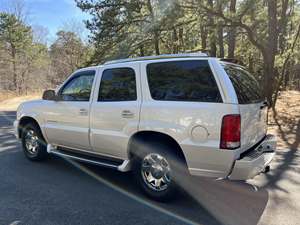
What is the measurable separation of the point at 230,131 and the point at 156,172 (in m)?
1.23

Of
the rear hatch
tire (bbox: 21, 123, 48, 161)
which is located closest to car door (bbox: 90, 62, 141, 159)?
the rear hatch

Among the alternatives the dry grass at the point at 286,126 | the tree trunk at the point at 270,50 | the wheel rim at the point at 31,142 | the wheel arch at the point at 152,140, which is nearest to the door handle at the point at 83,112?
the wheel arch at the point at 152,140

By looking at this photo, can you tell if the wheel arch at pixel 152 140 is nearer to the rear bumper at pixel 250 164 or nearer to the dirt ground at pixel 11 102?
the rear bumper at pixel 250 164

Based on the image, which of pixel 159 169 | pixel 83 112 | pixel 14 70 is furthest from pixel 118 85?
pixel 14 70

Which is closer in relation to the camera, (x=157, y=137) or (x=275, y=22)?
(x=157, y=137)

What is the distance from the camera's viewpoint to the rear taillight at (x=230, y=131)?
3.64 meters

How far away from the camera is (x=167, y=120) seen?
13.2 feet

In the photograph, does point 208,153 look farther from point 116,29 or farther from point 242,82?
point 116,29

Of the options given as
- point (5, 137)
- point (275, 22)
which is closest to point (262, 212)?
point (5, 137)

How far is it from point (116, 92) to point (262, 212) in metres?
2.66

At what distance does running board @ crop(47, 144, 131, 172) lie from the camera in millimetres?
4473

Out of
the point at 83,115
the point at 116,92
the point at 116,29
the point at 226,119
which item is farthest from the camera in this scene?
the point at 116,29

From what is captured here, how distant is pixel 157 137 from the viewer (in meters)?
4.27

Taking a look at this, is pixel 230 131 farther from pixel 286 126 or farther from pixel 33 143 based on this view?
pixel 286 126
